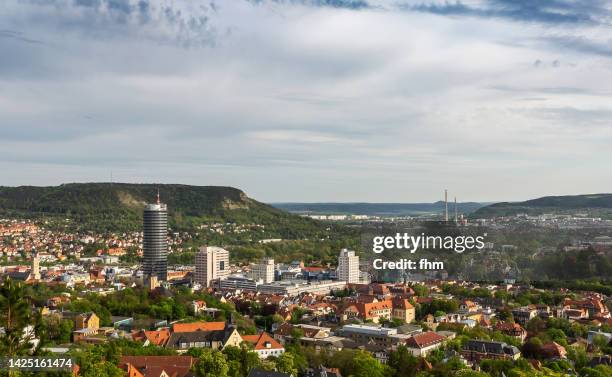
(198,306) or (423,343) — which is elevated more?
(198,306)

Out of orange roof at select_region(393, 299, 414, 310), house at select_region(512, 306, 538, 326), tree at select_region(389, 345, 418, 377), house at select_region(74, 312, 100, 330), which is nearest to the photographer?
tree at select_region(389, 345, 418, 377)

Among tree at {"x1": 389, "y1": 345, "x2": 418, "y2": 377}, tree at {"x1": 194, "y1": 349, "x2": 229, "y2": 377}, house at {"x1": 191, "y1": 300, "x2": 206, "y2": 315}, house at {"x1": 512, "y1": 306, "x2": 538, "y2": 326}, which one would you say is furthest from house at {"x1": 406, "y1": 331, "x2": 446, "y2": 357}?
house at {"x1": 191, "y1": 300, "x2": 206, "y2": 315}

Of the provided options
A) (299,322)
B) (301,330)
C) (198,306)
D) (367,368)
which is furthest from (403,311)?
(367,368)

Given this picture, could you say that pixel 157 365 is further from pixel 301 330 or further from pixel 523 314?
pixel 523 314

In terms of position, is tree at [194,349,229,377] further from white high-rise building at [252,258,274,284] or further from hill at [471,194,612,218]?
hill at [471,194,612,218]

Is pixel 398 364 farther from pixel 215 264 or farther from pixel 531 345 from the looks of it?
pixel 215 264

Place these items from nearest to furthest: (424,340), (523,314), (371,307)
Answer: (424,340)
(523,314)
(371,307)
